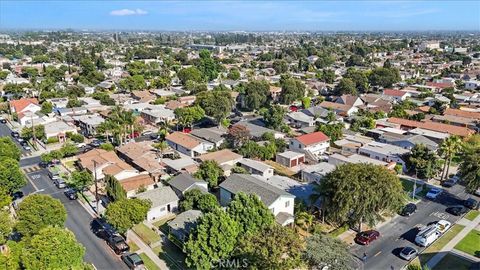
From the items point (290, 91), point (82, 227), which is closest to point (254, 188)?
point (82, 227)

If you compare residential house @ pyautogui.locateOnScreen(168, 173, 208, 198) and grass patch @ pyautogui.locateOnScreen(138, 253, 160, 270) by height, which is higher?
residential house @ pyautogui.locateOnScreen(168, 173, 208, 198)

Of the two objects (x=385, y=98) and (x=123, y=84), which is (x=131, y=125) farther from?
(x=385, y=98)

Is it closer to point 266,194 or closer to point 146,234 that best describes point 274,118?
point 266,194

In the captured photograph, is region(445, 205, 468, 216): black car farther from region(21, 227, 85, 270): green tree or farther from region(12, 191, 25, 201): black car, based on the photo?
region(12, 191, 25, 201): black car

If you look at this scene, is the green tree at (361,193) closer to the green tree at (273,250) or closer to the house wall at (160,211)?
the green tree at (273,250)

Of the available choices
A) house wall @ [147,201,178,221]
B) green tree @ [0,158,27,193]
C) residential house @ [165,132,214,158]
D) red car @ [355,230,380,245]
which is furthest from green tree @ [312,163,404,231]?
green tree @ [0,158,27,193]

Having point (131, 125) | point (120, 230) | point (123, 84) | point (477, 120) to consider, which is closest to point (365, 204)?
point (120, 230)
